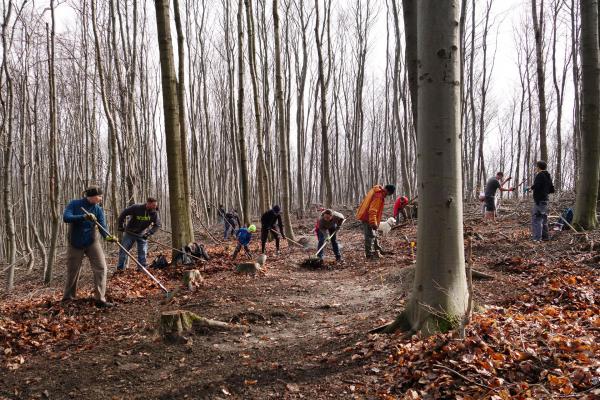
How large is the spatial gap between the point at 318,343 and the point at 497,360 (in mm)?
1898

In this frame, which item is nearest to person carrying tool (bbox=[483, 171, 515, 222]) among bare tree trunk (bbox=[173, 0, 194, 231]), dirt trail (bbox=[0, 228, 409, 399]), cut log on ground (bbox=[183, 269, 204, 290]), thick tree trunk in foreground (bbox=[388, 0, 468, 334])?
dirt trail (bbox=[0, 228, 409, 399])

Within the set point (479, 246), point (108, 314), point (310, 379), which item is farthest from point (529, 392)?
point (479, 246)

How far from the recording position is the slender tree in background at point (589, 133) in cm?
849

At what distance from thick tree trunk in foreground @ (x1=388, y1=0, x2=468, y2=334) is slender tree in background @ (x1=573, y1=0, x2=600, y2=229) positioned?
652 centimetres

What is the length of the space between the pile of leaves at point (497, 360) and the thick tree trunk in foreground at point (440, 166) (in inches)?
13.2

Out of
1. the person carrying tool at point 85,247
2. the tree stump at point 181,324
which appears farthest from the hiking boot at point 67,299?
the tree stump at point 181,324

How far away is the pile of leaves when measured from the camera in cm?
287

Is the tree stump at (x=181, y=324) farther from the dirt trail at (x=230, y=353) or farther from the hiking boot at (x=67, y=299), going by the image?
the hiking boot at (x=67, y=299)

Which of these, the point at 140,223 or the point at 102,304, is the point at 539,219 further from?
the point at 140,223

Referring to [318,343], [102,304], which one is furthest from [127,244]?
[318,343]

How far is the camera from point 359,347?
13.6ft

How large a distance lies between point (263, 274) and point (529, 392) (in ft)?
19.6

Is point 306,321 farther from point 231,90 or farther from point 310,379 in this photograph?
point 231,90

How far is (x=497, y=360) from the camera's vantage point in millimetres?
3229
